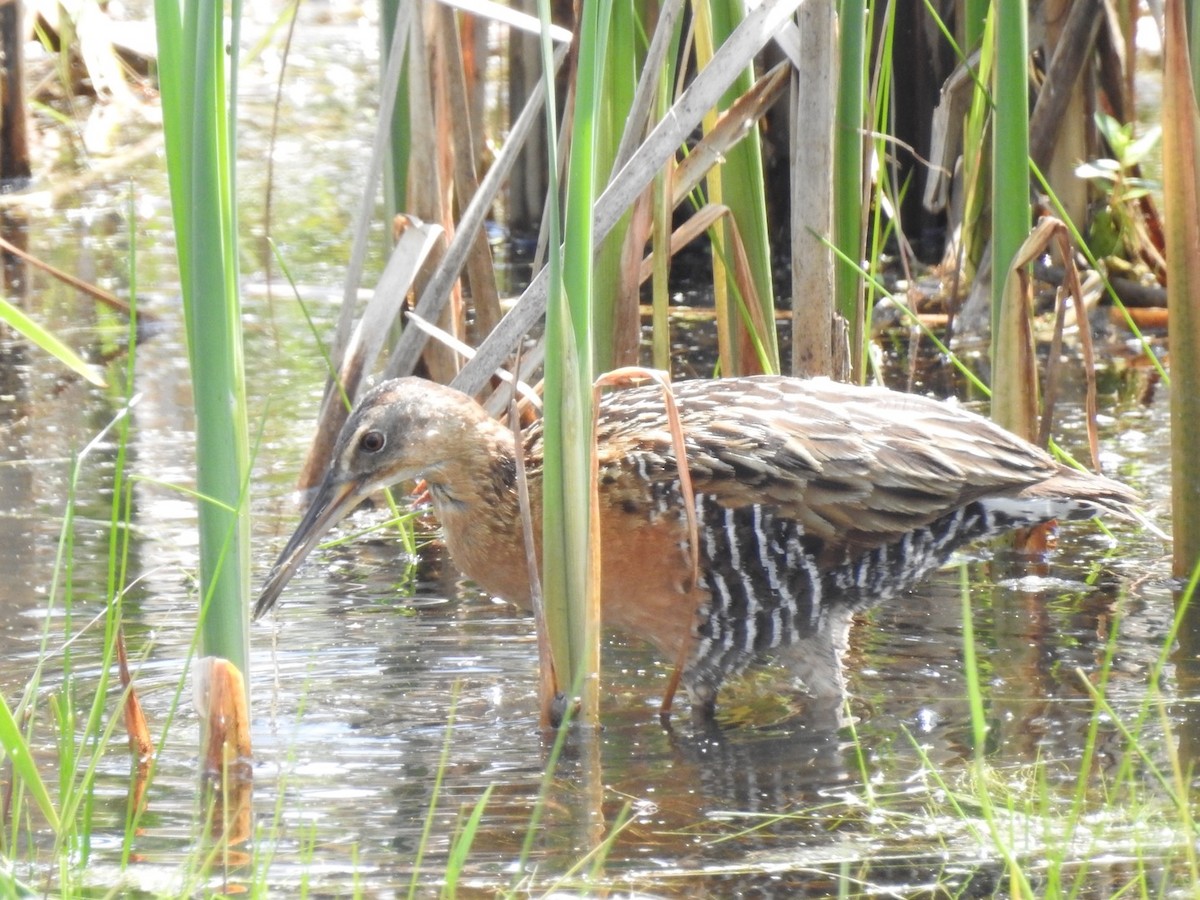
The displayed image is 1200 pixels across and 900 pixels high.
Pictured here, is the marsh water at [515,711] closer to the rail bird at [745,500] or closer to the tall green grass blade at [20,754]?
the tall green grass blade at [20,754]

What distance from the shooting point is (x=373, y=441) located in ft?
11.8

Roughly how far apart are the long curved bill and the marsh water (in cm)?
25

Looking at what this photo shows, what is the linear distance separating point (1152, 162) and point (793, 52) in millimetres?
A: 4164

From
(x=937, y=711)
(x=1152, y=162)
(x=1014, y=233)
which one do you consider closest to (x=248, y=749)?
(x=937, y=711)

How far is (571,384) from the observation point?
3010 mm

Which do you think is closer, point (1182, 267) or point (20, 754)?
point (20, 754)

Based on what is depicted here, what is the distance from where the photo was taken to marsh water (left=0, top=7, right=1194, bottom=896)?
2.83 meters

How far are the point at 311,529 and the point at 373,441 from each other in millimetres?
231

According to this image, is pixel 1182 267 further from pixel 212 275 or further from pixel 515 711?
pixel 212 275

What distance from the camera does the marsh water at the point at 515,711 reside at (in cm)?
283

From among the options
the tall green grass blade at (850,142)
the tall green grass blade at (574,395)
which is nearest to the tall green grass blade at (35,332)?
the tall green grass blade at (574,395)

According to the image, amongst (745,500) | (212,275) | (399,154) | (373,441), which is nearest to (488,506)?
(373,441)

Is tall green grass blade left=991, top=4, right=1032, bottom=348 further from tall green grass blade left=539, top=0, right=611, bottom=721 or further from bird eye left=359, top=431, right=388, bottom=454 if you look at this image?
bird eye left=359, top=431, right=388, bottom=454

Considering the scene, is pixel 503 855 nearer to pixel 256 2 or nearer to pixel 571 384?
pixel 571 384
